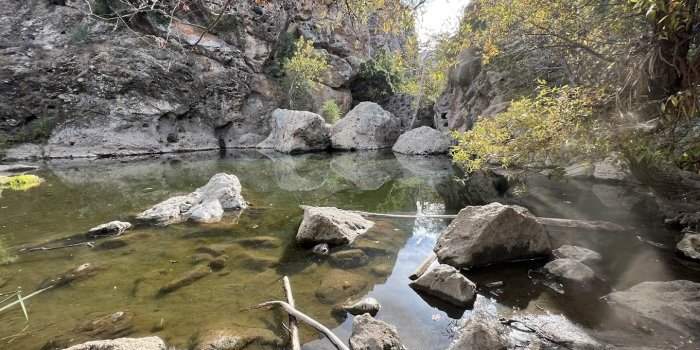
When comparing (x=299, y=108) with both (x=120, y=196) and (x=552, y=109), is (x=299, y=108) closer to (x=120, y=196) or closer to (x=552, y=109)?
(x=120, y=196)

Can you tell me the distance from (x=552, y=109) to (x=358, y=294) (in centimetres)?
404

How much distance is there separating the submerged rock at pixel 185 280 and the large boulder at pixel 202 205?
2.98 m

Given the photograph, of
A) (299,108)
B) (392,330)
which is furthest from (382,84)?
(392,330)

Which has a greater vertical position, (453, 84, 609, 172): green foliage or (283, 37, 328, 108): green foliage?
(283, 37, 328, 108): green foliage

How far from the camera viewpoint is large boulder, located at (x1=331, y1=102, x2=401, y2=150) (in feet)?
102

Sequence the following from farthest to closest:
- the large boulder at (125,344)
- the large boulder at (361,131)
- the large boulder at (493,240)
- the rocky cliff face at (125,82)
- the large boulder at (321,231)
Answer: the large boulder at (361,131)
the rocky cliff face at (125,82)
the large boulder at (321,231)
the large boulder at (493,240)
the large boulder at (125,344)

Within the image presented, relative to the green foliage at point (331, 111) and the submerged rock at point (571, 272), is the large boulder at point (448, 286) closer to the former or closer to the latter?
the submerged rock at point (571, 272)

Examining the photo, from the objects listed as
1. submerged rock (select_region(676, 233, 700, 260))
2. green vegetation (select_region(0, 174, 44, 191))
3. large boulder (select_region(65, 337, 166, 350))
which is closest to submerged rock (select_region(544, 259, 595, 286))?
submerged rock (select_region(676, 233, 700, 260))

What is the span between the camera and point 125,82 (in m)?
29.4

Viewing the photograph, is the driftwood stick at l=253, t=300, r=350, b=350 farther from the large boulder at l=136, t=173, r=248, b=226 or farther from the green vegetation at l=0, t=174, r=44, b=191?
the green vegetation at l=0, t=174, r=44, b=191

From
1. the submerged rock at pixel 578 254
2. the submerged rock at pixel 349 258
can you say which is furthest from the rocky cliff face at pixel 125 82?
the submerged rock at pixel 578 254

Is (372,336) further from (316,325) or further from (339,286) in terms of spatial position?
(339,286)

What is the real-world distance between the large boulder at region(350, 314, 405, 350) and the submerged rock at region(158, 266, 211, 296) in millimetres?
2846

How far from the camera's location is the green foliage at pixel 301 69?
37781 millimetres
